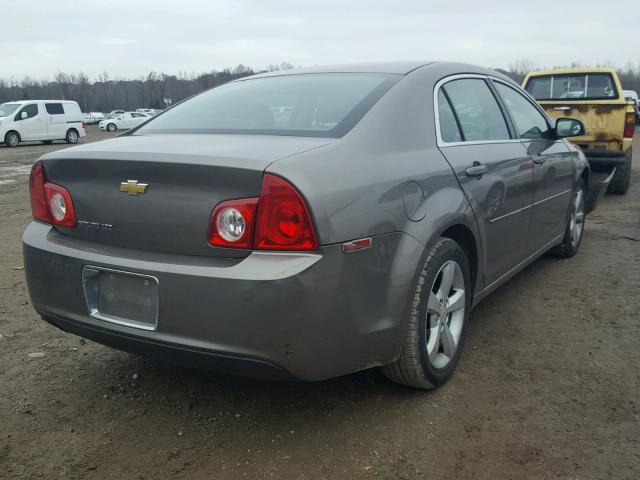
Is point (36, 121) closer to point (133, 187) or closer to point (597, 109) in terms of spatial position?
point (597, 109)

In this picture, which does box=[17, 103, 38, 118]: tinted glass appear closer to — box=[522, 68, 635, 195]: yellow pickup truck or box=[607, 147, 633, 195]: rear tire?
box=[522, 68, 635, 195]: yellow pickup truck

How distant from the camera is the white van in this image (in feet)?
76.9

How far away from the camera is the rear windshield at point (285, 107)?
8.53 ft

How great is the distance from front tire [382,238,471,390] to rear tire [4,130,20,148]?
81.0 ft

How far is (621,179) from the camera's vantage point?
337 inches

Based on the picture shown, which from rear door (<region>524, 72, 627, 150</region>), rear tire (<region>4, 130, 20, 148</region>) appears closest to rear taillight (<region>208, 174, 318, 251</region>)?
rear door (<region>524, 72, 627, 150</region>)

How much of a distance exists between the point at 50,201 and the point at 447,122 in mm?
1977

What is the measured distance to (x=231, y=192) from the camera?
2.12 m

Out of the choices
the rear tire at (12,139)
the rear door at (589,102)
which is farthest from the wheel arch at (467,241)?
the rear tire at (12,139)

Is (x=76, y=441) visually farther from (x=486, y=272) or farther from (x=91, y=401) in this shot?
(x=486, y=272)

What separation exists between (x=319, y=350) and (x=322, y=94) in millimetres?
1357

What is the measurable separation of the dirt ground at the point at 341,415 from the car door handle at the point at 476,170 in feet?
3.31

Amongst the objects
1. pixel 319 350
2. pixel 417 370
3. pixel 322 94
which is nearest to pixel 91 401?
pixel 319 350

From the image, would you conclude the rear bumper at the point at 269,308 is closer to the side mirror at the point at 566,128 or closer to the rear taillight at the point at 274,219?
the rear taillight at the point at 274,219
